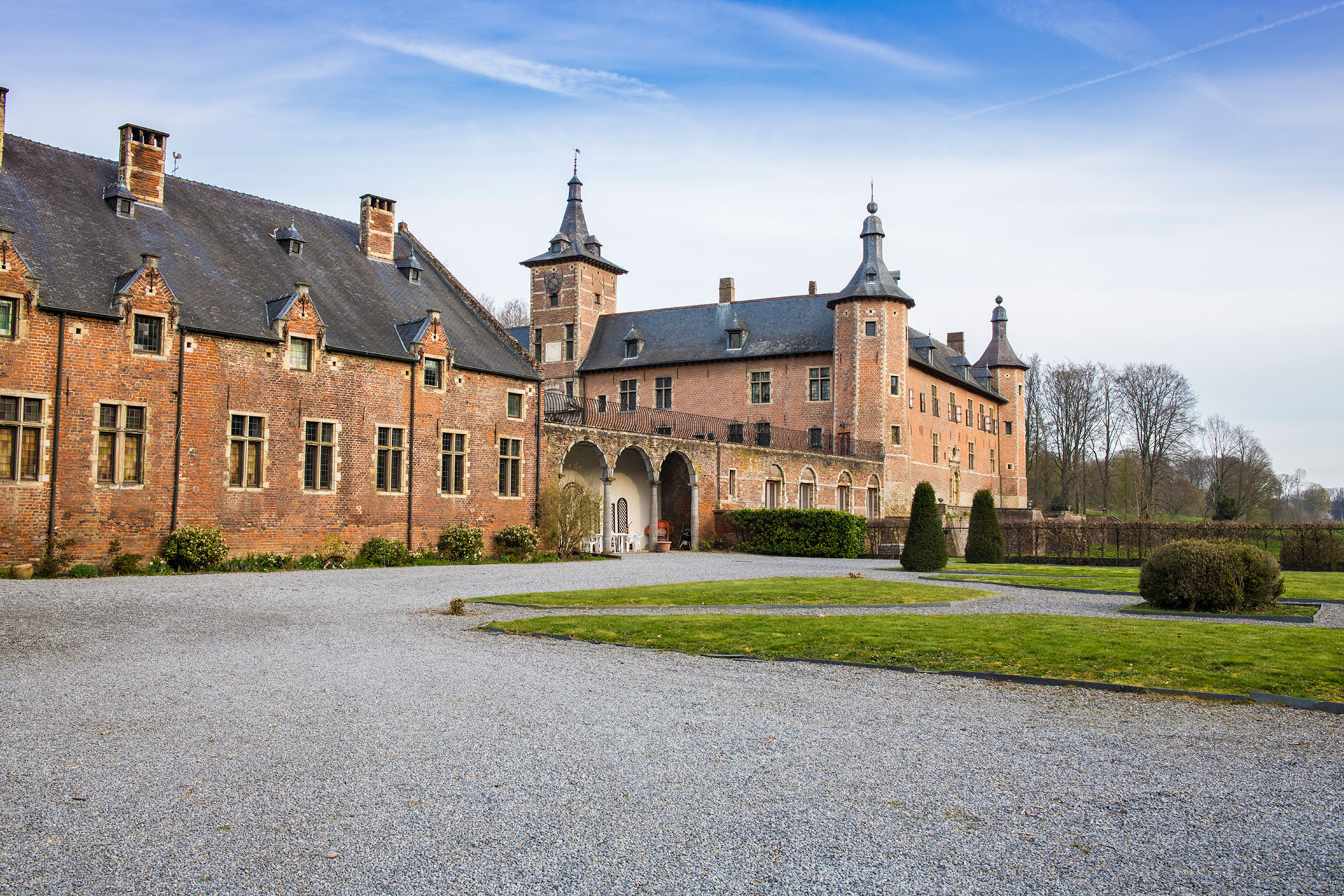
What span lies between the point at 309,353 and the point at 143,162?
5.98 m

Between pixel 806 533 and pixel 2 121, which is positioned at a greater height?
pixel 2 121

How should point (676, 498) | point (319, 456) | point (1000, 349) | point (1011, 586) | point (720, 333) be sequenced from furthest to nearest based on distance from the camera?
point (1000, 349) < point (720, 333) < point (676, 498) < point (319, 456) < point (1011, 586)

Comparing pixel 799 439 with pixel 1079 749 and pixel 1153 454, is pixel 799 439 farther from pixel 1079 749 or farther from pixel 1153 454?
pixel 1079 749

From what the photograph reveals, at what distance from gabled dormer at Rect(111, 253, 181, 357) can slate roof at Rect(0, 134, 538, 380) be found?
274mm

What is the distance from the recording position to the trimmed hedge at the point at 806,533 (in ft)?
105

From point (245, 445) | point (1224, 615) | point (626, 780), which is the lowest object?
point (626, 780)

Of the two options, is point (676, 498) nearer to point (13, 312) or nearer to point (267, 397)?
point (267, 397)

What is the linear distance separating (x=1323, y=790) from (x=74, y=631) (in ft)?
39.2

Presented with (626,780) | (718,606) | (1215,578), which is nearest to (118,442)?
(718,606)

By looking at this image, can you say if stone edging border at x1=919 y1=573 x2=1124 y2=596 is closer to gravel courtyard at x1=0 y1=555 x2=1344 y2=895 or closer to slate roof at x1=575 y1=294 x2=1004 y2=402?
gravel courtyard at x1=0 y1=555 x2=1344 y2=895

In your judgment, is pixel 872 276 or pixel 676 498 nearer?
pixel 676 498

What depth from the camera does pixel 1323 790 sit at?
5492 mm

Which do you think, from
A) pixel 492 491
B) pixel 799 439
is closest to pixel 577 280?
pixel 799 439

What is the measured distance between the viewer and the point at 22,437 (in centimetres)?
1864
